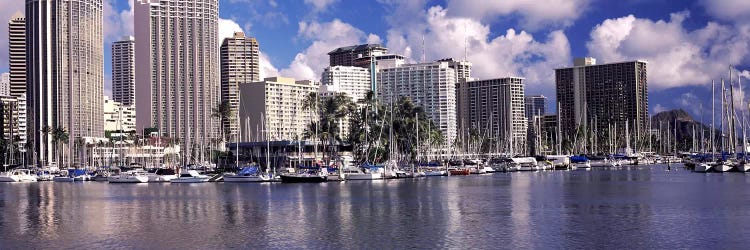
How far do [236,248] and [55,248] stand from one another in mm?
11458

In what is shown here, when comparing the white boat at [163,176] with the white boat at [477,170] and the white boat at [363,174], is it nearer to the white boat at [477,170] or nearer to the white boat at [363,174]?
the white boat at [363,174]

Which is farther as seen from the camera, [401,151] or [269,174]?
[401,151]

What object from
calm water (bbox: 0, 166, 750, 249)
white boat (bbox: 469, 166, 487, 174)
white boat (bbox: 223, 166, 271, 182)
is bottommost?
calm water (bbox: 0, 166, 750, 249)

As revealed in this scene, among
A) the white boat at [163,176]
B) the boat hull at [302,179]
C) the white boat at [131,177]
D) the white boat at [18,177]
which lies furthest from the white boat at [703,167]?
the white boat at [18,177]

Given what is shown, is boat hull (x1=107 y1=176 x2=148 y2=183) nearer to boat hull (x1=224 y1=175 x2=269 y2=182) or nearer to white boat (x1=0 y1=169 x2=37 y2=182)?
boat hull (x1=224 y1=175 x2=269 y2=182)

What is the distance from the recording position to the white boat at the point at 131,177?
490 ft

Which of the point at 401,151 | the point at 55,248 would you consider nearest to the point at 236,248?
the point at 55,248

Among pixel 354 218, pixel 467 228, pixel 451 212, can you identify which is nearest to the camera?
pixel 467 228

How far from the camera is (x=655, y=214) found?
233ft

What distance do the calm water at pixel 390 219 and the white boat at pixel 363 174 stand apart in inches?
1083

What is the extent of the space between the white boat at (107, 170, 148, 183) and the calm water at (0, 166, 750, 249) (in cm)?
3938

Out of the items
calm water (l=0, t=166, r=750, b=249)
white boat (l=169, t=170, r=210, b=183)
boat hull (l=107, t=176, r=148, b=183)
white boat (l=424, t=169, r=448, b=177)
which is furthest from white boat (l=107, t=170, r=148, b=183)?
white boat (l=424, t=169, r=448, b=177)

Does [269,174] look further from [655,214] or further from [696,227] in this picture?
[696,227]

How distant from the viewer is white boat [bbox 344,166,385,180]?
13650cm
